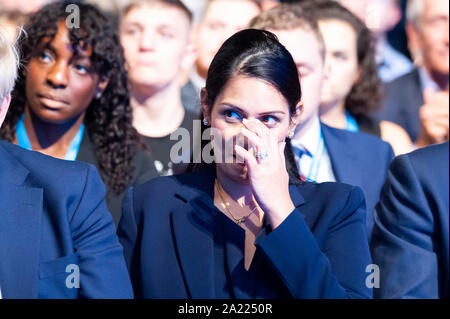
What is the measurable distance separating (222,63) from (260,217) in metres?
0.51

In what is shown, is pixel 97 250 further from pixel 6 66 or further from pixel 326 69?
pixel 326 69

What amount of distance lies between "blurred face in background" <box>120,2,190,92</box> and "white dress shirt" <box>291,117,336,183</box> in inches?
46.2

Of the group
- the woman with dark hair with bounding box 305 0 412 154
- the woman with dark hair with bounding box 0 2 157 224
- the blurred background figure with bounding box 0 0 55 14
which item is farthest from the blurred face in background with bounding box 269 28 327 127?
the blurred background figure with bounding box 0 0 55 14

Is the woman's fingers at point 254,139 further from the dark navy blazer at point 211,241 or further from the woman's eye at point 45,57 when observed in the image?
the woman's eye at point 45,57

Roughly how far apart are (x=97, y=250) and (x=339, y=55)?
7.91 feet

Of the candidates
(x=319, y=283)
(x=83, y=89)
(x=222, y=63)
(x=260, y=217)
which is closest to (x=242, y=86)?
(x=222, y=63)

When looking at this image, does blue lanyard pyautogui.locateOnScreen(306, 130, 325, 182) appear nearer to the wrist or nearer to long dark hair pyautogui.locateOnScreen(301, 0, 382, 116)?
long dark hair pyautogui.locateOnScreen(301, 0, 382, 116)

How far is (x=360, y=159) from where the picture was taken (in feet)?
11.6

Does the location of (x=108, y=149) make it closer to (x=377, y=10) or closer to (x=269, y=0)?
(x=269, y=0)

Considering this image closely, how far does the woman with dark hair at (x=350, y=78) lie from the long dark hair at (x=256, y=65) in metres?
1.60

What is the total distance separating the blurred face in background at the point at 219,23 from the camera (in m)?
4.75

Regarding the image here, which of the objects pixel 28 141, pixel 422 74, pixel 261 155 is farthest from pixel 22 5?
pixel 261 155
